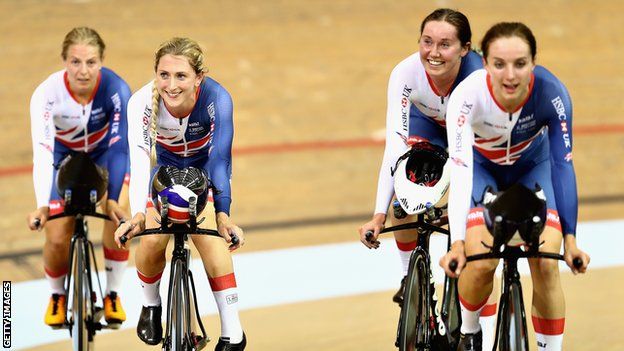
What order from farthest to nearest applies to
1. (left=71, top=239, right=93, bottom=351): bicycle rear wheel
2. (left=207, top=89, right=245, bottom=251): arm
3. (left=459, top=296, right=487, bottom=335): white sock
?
(left=71, top=239, right=93, bottom=351): bicycle rear wheel → (left=207, top=89, right=245, bottom=251): arm → (left=459, top=296, right=487, bottom=335): white sock

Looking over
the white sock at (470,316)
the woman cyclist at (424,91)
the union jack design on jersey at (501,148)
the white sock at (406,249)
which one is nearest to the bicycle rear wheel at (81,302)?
the woman cyclist at (424,91)

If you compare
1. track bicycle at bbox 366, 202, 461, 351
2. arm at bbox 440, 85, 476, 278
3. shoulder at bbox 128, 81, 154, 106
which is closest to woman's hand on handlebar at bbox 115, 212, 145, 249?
shoulder at bbox 128, 81, 154, 106

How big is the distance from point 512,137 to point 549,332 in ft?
2.30

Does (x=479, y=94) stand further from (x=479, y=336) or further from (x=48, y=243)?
(x=48, y=243)

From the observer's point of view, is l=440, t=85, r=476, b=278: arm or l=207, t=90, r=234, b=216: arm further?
l=207, t=90, r=234, b=216: arm

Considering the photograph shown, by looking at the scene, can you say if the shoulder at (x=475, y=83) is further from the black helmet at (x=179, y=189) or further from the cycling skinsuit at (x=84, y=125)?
the cycling skinsuit at (x=84, y=125)

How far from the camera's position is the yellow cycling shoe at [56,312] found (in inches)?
216

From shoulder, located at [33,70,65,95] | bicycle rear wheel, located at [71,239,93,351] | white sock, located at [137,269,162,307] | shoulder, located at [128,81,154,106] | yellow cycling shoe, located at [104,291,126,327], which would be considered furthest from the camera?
yellow cycling shoe, located at [104,291,126,327]

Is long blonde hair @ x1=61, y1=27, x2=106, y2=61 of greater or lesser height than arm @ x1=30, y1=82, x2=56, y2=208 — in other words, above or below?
above

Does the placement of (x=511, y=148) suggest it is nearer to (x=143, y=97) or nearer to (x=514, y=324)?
(x=514, y=324)

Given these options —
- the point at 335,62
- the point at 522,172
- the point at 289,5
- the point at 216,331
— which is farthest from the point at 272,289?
the point at 289,5

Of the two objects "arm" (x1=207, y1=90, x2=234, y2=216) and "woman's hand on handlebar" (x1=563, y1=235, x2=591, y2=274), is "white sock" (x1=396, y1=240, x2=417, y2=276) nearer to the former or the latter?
"arm" (x1=207, y1=90, x2=234, y2=216)

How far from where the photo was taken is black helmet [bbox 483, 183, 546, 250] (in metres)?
4.00

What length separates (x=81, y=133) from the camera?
18.8 feet
